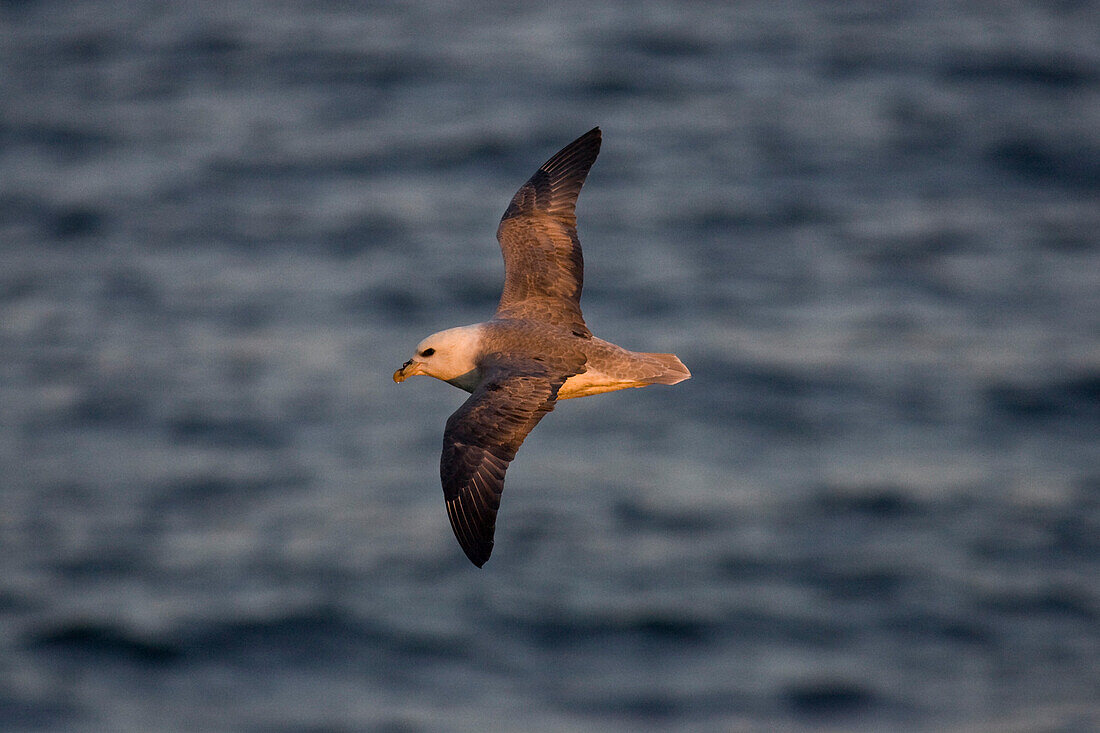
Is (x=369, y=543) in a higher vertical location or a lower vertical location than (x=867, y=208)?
lower

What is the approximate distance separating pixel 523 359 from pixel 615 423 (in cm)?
1960

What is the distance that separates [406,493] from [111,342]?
373 inches

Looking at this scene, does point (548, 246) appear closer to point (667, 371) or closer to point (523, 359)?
point (667, 371)

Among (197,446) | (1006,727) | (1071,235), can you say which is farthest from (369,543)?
(1071,235)

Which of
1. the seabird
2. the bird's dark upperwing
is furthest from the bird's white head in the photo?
the bird's dark upperwing

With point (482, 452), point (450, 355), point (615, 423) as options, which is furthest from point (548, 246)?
point (615, 423)

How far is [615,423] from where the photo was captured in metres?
29.7

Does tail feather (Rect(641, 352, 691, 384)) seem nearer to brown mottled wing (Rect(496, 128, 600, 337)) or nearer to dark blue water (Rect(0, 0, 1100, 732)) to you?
brown mottled wing (Rect(496, 128, 600, 337))

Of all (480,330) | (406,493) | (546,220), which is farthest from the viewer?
(406,493)

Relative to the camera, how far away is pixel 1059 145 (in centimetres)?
3578

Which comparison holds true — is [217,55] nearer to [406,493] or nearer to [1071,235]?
[406,493]

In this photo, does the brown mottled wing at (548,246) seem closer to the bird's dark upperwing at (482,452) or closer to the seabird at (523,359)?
the seabird at (523,359)

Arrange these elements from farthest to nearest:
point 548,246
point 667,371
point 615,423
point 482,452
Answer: point 615,423 < point 548,246 < point 667,371 < point 482,452

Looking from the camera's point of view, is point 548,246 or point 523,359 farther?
point 548,246
